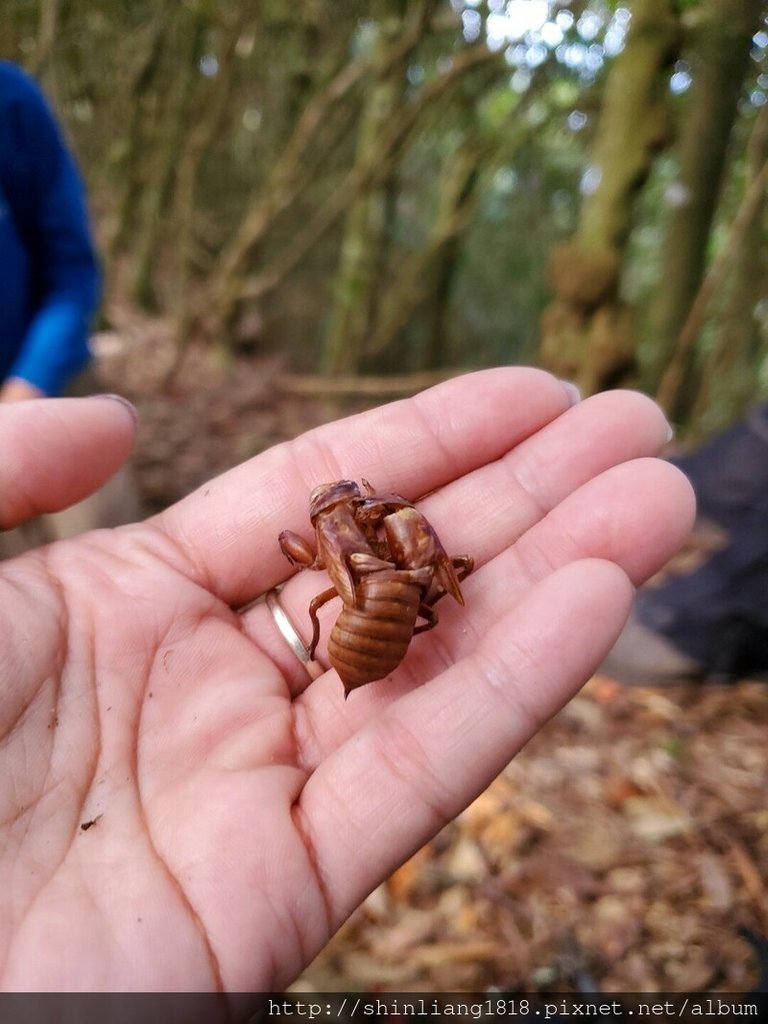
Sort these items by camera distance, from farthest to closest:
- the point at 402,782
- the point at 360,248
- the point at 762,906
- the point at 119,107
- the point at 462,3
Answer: the point at 119,107
the point at 360,248
the point at 462,3
the point at 762,906
the point at 402,782

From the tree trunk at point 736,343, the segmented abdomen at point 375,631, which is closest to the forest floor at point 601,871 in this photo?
the segmented abdomen at point 375,631

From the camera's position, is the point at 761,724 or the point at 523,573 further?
the point at 761,724

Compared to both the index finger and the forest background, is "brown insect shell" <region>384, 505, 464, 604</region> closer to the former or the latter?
the index finger

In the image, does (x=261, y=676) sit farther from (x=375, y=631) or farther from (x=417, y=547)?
(x=417, y=547)

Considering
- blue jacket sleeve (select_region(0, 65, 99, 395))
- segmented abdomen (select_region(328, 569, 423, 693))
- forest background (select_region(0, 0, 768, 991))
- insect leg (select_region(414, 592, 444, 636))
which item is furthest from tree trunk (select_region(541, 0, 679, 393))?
segmented abdomen (select_region(328, 569, 423, 693))

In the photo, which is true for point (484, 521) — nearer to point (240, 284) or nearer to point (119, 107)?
point (240, 284)

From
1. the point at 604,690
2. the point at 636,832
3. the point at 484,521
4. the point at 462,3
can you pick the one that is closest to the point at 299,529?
the point at 484,521
